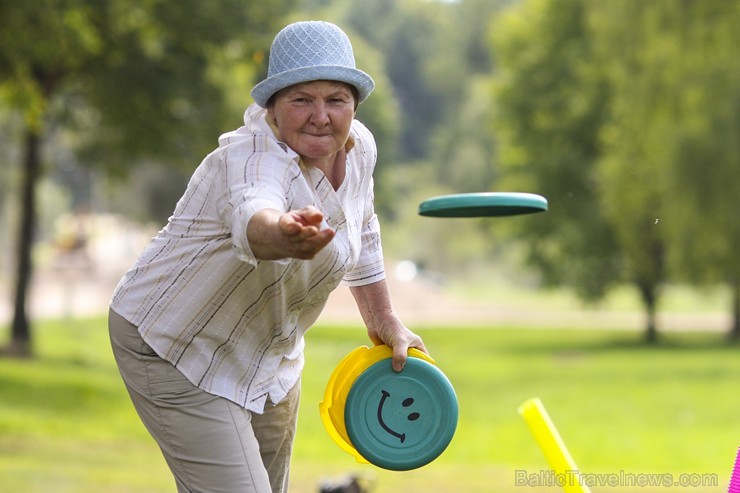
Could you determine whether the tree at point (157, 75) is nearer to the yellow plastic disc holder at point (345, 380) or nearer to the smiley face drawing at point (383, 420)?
the yellow plastic disc holder at point (345, 380)

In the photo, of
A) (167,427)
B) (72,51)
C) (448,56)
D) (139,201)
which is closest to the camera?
(167,427)

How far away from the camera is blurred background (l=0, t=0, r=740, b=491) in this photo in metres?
18.2

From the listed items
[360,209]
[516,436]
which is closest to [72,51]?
[516,436]

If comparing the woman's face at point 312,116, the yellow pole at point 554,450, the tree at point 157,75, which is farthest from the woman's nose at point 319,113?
the tree at point 157,75

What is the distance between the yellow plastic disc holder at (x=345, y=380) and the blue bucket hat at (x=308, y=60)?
0.97 m

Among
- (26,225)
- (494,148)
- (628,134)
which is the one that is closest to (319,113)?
(26,225)

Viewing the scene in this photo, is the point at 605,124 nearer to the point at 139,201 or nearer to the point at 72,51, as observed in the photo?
the point at 139,201

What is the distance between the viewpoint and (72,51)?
13148 millimetres

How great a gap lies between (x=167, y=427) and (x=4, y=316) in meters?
33.8

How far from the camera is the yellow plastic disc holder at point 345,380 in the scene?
12.0 ft

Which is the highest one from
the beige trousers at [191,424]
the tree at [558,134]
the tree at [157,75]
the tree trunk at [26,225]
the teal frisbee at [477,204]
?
the tree at [558,134]

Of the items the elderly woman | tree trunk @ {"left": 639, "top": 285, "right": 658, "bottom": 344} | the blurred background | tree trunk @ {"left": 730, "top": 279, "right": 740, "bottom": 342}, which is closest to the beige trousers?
the elderly woman

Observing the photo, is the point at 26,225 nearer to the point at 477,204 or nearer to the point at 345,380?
the point at 345,380

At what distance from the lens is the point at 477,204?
3.46 meters
